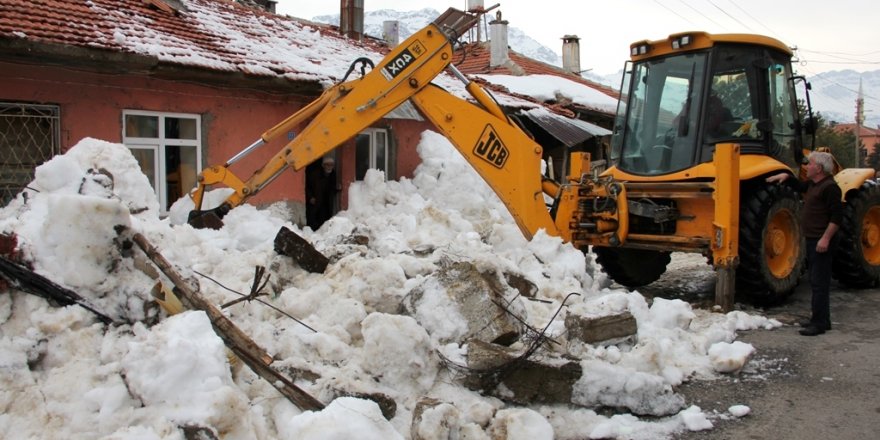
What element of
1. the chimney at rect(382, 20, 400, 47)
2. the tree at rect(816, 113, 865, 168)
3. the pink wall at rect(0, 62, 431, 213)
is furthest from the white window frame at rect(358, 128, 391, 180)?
the tree at rect(816, 113, 865, 168)

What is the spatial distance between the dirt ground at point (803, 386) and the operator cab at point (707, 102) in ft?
6.17

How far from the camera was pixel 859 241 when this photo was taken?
852 centimetres

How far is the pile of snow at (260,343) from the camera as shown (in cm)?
377

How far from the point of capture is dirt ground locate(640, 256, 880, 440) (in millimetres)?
4371

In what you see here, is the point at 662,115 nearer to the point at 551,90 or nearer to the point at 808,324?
the point at 808,324

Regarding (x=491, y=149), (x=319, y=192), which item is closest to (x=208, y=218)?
(x=491, y=149)

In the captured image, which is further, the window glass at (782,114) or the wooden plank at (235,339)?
the window glass at (782,114)

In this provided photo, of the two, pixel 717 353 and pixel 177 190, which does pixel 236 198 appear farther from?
pixel 717 353

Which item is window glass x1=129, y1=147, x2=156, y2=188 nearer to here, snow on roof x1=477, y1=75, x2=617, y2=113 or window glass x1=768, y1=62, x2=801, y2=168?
window glass x1=768, y1=62, x2=801, y2=168

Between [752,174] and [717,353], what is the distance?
2564mm

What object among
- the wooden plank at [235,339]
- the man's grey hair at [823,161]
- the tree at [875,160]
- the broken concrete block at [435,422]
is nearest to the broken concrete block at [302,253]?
the wooden plank at [235,339]

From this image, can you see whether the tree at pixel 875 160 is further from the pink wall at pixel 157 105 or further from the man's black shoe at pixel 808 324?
the pink wall at pixel 157 105

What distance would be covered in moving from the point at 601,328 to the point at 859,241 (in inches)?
192

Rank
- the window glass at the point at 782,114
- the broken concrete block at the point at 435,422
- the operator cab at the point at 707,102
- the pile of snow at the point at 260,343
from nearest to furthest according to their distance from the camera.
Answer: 1. the pile of snow at the point at 260,343
2. the broken concrete block at the point at 435,422
3. the operator cab at the point at 707,102
4. the window glass at the point at 782,114
